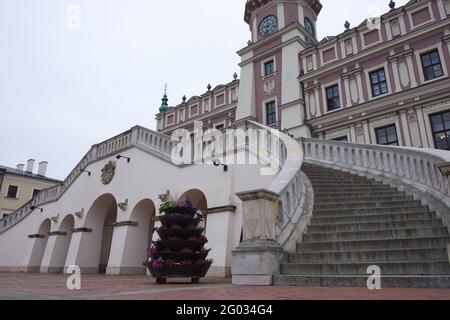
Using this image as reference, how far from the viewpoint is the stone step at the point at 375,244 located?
6258 millimetres

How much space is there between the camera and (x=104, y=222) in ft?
58.4

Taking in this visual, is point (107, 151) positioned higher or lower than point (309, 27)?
lower

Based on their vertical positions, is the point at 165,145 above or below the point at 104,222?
above

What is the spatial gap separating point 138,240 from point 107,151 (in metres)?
5.63

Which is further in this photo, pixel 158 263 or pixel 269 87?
pixel 269 87

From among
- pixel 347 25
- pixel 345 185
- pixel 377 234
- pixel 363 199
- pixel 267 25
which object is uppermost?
pixel 267 25

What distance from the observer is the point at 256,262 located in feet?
20.4

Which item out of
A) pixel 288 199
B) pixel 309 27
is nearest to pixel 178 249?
pixel 288 199

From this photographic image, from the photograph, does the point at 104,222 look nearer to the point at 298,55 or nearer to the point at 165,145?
the point at 165,145

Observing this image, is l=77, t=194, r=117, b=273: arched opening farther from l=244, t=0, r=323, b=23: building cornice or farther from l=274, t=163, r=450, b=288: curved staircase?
l=244, t=0, r=323, b=23: building cornice

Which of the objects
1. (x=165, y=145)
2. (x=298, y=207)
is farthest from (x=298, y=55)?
(x=298, y=207)

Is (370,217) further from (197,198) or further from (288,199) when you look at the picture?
(197,198)

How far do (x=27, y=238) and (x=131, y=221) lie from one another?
32.4 feet

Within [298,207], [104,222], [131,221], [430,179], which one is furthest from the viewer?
[104,222]
